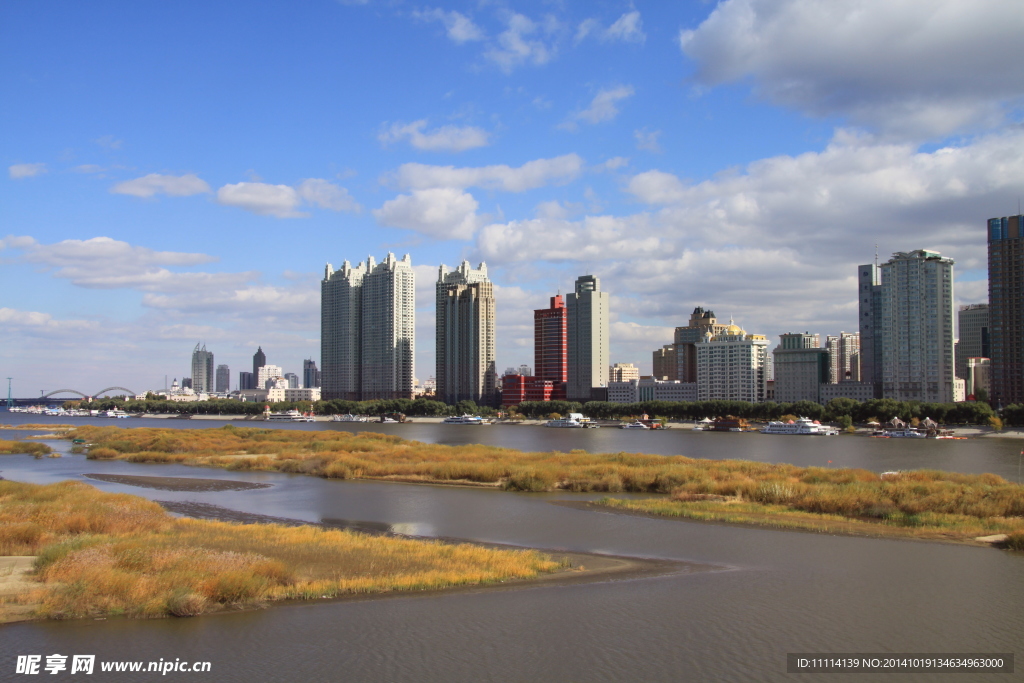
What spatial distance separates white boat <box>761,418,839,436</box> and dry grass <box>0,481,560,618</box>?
5164 inches

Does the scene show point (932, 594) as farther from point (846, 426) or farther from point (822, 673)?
point (846, 426)

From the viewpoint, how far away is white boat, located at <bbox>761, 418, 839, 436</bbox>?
148m

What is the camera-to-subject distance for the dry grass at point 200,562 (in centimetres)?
2177

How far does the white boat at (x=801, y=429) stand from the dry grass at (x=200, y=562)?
131171 mm

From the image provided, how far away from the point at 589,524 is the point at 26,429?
15619 centimetres

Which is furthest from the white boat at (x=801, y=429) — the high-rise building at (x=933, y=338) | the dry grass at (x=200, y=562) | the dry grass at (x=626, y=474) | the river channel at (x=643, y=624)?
the dry grass at (x=200, y=562)

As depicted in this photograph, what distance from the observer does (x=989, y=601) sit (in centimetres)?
2420

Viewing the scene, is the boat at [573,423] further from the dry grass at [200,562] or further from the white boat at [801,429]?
the dry grass at [200,562]

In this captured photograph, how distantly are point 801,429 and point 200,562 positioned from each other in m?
143

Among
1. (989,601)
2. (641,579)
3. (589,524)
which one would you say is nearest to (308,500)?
(589,524)

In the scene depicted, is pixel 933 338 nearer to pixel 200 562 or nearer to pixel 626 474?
pixel 626 474

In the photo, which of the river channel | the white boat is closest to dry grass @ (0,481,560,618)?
the river channel

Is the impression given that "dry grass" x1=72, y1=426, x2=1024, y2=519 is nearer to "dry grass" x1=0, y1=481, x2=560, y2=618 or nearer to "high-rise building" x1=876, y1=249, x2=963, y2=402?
"dry grass" x1=0, y1=481, x2=560, y2=618

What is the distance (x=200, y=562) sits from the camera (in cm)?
2419
